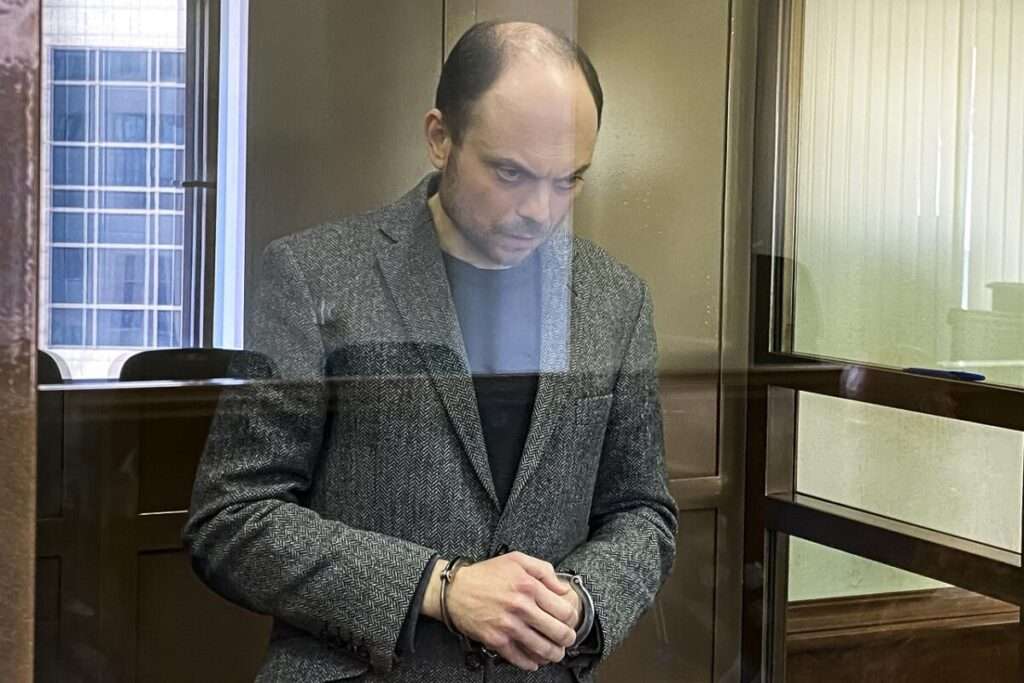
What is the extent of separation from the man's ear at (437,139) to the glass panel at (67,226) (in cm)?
19

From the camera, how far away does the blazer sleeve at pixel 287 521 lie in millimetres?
700

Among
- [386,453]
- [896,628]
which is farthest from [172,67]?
[896,628]

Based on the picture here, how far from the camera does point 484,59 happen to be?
74cm

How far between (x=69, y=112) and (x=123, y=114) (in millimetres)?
27

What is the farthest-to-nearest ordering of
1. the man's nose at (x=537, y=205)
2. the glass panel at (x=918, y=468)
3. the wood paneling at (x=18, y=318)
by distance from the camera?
the glass panel at (x=918, y=468) → the man's nose at (x=537, y=205) → the wood paneling at (x=18, y=318)

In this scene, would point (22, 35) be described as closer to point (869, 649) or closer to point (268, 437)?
point (268, 437)

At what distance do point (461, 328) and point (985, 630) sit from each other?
43 centimetres

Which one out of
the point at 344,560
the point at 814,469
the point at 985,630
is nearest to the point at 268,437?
the point at 344,560

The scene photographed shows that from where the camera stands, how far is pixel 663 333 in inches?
31.5

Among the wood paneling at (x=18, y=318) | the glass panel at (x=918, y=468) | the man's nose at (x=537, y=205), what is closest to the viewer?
the wood paneling at (x=18, y=318)

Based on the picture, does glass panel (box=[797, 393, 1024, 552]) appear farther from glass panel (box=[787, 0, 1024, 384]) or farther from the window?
the window

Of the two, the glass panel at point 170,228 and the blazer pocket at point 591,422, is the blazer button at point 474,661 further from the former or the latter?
the glass panel at point 170,228

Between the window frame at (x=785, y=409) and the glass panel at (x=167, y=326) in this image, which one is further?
the window frame at (x=785, y=409)

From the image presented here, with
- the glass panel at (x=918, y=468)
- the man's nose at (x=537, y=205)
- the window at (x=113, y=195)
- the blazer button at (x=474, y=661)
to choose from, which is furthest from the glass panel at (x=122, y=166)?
the glass panel at (x=918, y=468)
